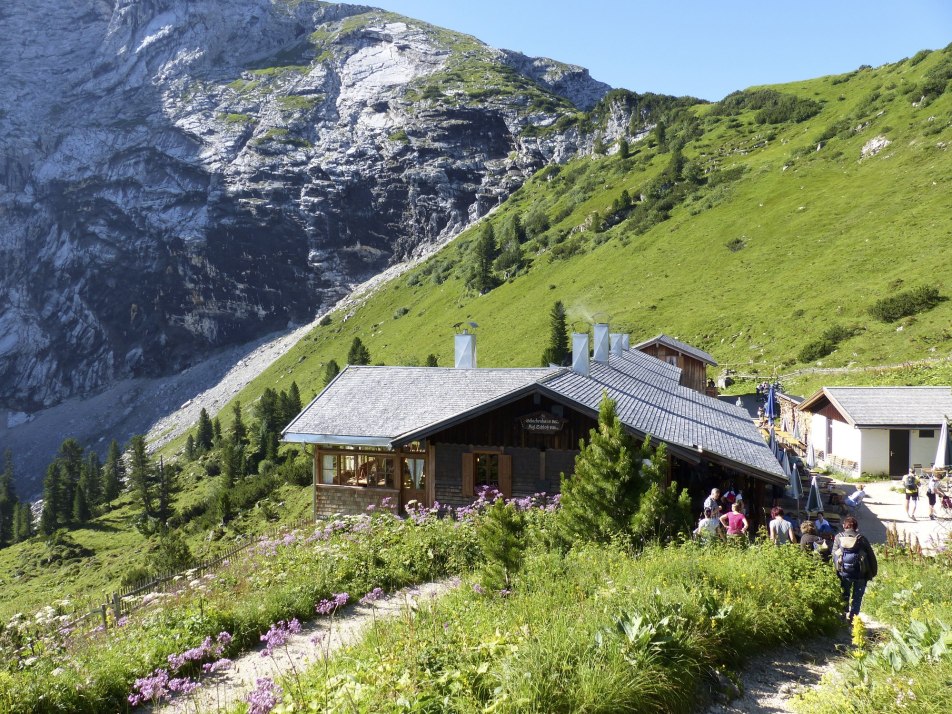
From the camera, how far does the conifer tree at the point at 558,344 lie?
61.3 meters

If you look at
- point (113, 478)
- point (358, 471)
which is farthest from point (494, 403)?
point (113, 478)

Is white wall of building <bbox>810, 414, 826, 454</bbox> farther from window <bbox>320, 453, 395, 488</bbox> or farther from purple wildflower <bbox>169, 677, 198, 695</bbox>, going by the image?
purple wildflower <bbox>169, 677, 198, 695</bbox>

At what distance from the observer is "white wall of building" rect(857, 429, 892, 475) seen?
27.4 meters

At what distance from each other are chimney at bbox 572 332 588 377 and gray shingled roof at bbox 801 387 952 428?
1284 cm

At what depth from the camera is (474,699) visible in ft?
17.4

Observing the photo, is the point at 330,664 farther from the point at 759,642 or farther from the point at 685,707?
the point at 759,642

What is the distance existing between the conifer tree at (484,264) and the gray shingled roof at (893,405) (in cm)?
7212

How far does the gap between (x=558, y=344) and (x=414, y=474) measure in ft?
145

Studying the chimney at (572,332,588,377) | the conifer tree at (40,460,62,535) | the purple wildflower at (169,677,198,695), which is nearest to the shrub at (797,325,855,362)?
the chimney at (572,332,588,377)

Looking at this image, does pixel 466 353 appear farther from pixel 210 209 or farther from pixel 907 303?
pixel 210 209

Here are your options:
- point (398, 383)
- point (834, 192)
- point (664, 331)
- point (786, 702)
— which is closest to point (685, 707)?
point (786, 702)

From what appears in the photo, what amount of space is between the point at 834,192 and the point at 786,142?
33.4 metres

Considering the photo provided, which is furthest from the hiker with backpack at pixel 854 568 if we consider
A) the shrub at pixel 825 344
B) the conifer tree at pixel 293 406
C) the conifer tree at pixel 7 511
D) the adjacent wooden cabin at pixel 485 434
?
the conifer tree at pixel 7 511

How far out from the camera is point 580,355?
80.4 ft
